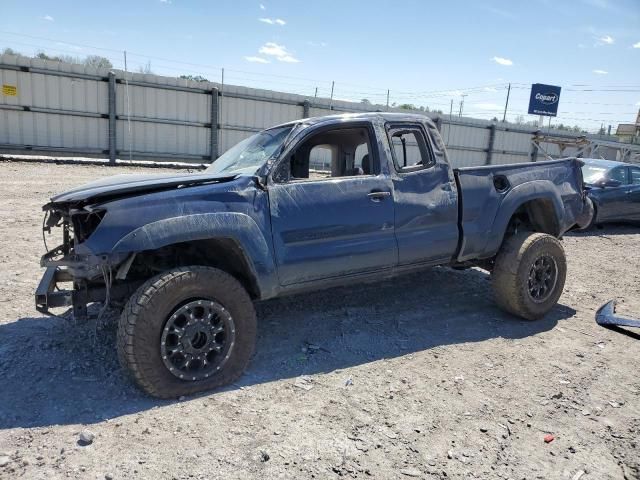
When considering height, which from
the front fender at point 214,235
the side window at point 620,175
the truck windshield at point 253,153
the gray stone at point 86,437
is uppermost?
the truck windshield at point 253,153

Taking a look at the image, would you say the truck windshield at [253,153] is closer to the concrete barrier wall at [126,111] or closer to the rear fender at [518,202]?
the rear fender at [518,202]

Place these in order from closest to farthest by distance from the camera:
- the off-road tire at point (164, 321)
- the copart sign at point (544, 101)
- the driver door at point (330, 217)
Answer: the off-road tire at point (164, 321) → the driver door at point (330, 217) → the copart sign at point (544, 101)

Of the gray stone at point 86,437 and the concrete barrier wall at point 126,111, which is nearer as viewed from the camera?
the gray stone at point 86,437

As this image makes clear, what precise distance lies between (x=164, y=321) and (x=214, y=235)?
0.67 meters

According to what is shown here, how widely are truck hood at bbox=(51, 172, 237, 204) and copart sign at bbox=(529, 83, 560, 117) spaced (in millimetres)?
32039

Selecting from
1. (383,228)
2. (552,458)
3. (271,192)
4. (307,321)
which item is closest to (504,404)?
(552,458)

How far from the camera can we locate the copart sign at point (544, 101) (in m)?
31.4

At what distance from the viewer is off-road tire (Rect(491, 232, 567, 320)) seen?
499cm

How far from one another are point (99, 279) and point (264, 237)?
1.24m

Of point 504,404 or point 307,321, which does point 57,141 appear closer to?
point 307,321

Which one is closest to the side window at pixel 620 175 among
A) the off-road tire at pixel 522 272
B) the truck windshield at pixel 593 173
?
the truck windshield at pixel 593 173

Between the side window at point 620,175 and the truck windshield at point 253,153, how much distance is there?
8934mm

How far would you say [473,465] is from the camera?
9.44ft

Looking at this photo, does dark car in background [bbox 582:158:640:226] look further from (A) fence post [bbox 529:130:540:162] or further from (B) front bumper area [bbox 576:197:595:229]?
(A) fence post [bbox 529:130:540:162]
